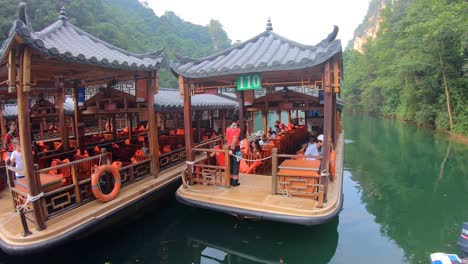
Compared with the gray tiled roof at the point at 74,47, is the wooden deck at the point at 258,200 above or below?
below

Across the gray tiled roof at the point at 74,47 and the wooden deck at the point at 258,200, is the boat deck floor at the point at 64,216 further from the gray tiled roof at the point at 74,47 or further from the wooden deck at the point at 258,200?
the gray tiled roof at the point at 74,47

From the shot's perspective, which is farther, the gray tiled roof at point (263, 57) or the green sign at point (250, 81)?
the green sign at point (250, 81)

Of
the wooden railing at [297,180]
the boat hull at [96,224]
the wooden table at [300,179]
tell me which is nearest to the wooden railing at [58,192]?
the boat hull at [96,224]

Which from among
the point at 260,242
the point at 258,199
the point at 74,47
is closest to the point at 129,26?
the point at 74,47

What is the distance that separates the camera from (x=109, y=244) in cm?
630

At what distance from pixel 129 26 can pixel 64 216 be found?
192ft

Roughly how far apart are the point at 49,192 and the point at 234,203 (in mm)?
3612

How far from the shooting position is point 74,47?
6246mm

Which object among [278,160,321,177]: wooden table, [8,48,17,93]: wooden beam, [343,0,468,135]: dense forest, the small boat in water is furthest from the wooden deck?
[343,0,468,135]: dense forest

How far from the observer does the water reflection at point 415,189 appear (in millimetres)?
6789

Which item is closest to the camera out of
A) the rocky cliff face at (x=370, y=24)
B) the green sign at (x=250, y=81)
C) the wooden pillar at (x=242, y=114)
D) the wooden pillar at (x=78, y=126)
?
the green sign at (x=250, y=81)

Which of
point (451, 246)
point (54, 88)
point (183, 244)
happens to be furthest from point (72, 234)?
point (451, 246)

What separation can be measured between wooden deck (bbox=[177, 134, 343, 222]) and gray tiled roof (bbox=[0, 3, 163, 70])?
336 centimetres

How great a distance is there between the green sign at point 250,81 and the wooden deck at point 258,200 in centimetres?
245
